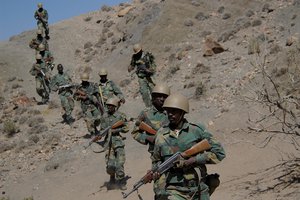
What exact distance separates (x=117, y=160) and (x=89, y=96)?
3678mm

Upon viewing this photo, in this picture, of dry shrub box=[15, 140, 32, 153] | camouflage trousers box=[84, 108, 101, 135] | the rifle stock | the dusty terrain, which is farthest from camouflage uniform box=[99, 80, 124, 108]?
the rifle stock

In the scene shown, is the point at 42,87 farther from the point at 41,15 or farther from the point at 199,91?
the point at 41,15

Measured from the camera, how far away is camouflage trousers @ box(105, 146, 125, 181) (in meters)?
8.55

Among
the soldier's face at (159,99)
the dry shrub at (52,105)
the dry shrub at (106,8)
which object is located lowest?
the soldier's face at (159,99)

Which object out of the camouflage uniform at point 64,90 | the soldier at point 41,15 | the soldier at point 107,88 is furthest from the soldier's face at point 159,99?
the soldier at point 41,15

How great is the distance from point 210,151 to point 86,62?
23373mm

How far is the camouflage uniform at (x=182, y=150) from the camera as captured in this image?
4.25m

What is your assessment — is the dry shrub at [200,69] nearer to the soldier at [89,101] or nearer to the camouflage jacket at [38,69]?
the camouflage jacket at [38,69]

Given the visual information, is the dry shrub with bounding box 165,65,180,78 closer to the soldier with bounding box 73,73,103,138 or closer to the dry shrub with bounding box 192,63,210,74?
the dry shrub with bounding box 192,63,210,74

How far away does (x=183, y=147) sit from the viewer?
13.9 feet

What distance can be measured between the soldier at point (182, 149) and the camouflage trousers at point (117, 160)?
13.9 ft

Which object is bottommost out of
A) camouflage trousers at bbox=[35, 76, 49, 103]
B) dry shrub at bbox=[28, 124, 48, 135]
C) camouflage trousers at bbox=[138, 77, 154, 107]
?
camouflage trousers at bbox=[138, 77, 154, 107]

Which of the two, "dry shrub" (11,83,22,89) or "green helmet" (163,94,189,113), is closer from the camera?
"green helmet" (163,94,189,113)

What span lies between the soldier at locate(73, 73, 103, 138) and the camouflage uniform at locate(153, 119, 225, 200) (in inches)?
300
